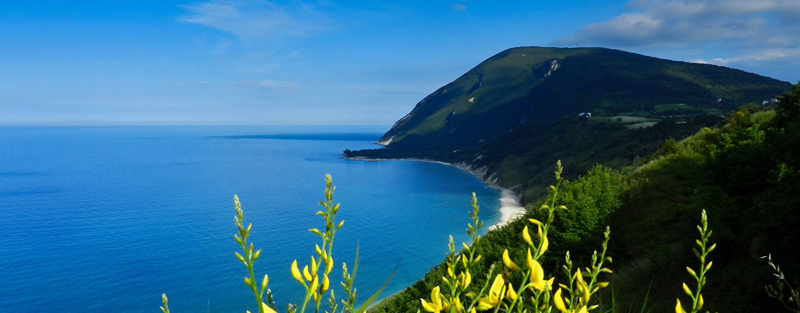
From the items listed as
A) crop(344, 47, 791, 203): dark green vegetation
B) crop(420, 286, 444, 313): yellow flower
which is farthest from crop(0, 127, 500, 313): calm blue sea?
crop(344, 47, 791, 203): dark green vegetation

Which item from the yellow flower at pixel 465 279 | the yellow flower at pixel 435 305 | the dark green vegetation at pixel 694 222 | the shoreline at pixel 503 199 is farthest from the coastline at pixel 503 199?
the yellow flower at pixel 435 305

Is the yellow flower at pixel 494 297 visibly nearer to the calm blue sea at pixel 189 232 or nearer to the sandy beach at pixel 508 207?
the calm blue sea at pixel 189 232

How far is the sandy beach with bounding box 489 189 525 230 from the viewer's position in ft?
254

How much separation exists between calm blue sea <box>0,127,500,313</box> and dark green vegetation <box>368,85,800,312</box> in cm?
1355

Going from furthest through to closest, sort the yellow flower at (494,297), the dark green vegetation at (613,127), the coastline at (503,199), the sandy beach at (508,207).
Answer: the dark green vegetation at (613,127)
the sandy beach at (508,207)
the coastline at (503,199)
the yellow flower at (494,297)

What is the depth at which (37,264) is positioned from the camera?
54.9 m

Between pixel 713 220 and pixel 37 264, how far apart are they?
73.7 m

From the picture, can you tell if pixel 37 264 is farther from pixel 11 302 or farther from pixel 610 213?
pixel 610 213

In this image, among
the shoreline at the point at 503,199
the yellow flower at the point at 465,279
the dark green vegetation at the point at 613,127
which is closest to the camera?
the yellow flower at the point at 465,279

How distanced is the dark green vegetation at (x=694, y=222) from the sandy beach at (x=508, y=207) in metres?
44.4

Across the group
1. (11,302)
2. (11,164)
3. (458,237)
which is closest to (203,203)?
(11,302)

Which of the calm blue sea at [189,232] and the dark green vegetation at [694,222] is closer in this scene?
the dark green vegetation at [694,222]

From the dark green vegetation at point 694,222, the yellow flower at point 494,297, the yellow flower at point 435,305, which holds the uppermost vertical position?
the yellow flower at point 494,297

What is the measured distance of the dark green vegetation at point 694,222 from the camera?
1509cm
